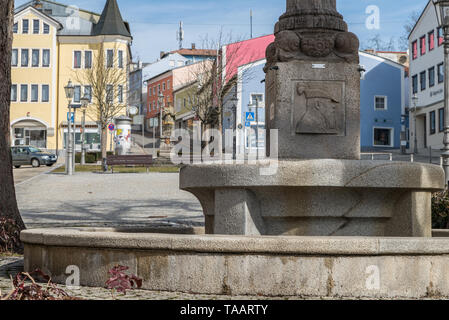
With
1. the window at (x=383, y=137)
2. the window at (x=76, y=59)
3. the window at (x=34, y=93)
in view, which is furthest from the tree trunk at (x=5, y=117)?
the window at (x=383, y=137)

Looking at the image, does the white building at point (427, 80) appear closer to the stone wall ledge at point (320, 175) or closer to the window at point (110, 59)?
the window at point (110, 59)

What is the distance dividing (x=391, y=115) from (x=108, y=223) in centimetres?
4767

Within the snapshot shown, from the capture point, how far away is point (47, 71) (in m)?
56.4

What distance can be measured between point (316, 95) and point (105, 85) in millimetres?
43991

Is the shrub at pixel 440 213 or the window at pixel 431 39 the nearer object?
the shrub at pixel 440 213

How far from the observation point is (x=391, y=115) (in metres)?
57.2

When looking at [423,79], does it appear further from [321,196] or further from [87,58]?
[321,196]

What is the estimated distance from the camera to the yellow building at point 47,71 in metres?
56.0

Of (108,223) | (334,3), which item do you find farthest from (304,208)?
(108,223)

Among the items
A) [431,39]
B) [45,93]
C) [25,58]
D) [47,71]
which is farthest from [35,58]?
[431,39]

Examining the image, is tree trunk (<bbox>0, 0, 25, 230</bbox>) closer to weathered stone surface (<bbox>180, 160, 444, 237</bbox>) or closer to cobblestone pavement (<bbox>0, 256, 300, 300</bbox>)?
cobblestone pavement (<bbox>0, 256, 300, 300</bbox>)

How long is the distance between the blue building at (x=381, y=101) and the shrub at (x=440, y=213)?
4676 cm

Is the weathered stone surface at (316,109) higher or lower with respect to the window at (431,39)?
lower
